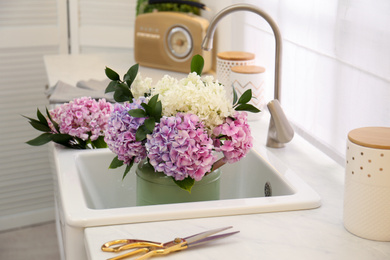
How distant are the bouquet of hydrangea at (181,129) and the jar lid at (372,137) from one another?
214mm

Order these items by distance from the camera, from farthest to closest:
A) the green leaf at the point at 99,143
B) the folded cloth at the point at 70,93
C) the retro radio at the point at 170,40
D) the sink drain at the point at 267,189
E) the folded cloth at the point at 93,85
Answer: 1. the retro radio at the point at 170,40
2. the folded cloth at the point at 93,85
3. the folded cloth at the point at 70,93
4. the green leaf at the point at 99,143
5. the sink drain at the point at 267,189

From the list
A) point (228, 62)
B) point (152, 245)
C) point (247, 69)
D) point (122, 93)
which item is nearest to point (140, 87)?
point (122, 93)

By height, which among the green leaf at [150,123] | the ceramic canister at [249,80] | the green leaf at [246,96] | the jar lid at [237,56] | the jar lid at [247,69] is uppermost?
the green leaf at [246,96]

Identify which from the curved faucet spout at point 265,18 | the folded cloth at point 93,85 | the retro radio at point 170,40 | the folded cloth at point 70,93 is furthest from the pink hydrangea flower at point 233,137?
the retro radio at point 170,40

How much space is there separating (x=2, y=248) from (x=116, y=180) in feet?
5.69

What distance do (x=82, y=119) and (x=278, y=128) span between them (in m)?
0.48

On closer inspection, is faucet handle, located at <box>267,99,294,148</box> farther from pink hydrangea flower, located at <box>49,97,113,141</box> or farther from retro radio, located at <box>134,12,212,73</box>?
retro radio, located at <box>134,12,212,73</box>

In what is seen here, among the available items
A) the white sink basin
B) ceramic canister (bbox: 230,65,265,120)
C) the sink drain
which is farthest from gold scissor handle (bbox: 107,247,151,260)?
ceramic canister (bbox: 230,65,265,120)

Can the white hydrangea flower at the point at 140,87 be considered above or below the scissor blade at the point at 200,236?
above

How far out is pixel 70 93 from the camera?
5.97 feet

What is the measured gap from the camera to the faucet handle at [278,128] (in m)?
1.37

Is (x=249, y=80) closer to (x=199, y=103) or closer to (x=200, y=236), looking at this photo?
(x=199, y=103)

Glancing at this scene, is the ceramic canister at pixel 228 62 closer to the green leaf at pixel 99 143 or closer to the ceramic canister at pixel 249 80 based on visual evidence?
the ceramic canister at pixel 249 80

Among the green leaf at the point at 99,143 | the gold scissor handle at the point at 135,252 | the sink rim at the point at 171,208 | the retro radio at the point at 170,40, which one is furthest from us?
the retro radio at the point at 170,40
